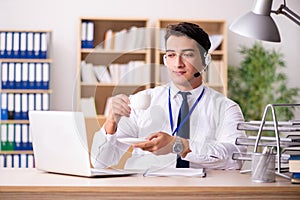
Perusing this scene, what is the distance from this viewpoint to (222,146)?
2432mm

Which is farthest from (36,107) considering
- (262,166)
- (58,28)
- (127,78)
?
(262,166)

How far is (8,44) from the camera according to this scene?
235 inches

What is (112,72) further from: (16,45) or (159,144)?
(16,45)

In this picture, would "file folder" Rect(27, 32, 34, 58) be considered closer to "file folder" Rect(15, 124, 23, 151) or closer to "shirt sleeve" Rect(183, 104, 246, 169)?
"file folder" Rect(15, 124, 23, 151)

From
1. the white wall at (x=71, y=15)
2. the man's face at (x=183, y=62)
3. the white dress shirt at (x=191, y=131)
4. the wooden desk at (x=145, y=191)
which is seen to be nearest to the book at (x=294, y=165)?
the wooden desk at (x=145, y=191)

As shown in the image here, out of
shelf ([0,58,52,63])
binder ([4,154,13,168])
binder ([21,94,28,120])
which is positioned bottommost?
binder ([4,154,13,168])

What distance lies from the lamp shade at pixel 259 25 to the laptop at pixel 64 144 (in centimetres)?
66

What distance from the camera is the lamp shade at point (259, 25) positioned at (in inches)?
89.9

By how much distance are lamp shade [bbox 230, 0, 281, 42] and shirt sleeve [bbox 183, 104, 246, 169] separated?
369mm

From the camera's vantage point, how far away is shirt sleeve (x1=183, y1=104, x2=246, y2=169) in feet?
7.69

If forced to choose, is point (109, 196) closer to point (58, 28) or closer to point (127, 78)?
point (127, 78)

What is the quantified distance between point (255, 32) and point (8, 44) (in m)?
4.07

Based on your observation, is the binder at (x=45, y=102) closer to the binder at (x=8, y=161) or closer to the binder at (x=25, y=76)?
the binder at (x=25, y=76)

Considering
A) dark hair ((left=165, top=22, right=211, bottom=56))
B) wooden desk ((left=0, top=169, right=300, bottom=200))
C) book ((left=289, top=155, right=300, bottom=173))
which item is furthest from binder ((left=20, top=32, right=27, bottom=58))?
book ((left=289, top=155, right=300, bottom=173))
